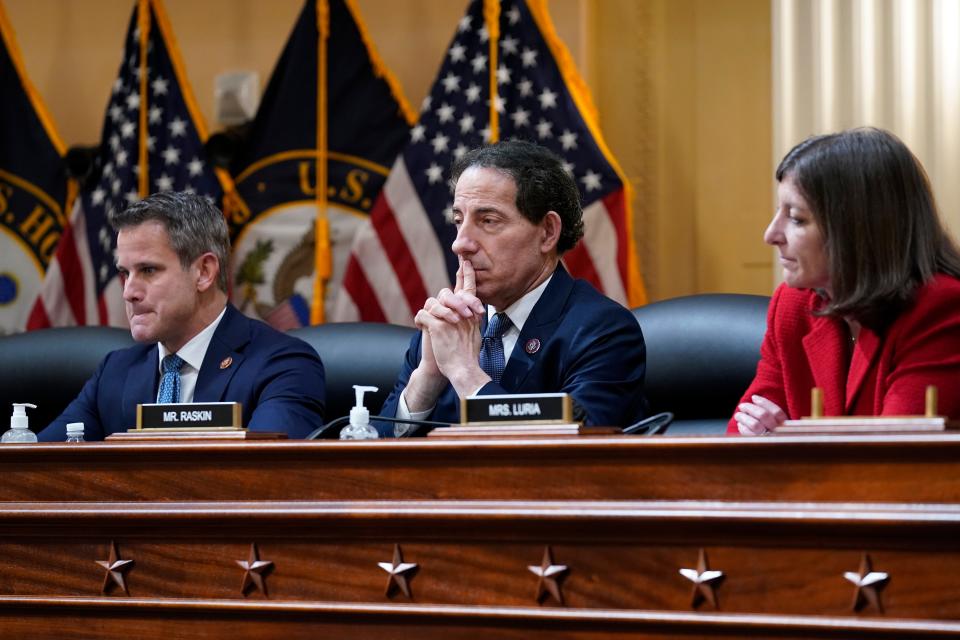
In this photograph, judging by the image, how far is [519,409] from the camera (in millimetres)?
1879

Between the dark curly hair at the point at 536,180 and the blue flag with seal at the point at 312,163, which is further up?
the blue flag with seal at the point at 312,163

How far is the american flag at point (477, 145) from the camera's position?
4.41 meters

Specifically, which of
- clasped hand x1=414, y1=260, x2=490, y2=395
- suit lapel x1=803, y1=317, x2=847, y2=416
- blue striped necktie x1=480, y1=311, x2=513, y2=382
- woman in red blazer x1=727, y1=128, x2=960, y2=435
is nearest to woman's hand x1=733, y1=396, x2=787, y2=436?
woman in red blazer x1=727, y1=128, x2=960, y2=435

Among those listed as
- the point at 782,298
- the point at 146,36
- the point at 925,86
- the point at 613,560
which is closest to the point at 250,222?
the point at 146,36

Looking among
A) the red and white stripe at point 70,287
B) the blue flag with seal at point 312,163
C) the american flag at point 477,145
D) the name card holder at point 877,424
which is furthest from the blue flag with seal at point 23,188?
the name card holder at point 877,424

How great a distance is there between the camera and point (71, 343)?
391 centimetres

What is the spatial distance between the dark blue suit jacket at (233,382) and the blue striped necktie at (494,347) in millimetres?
390

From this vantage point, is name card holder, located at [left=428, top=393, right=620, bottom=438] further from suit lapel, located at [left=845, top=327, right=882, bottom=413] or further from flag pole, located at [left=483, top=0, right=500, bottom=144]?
flag pole, located at [left=483, top=0, right=500, bottom=144]

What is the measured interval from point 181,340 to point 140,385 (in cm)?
14

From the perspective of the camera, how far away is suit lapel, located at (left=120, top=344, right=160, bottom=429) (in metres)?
3.05

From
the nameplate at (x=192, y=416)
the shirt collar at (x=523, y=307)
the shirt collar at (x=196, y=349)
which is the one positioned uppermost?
the shirt collar at (x=523, y=307)

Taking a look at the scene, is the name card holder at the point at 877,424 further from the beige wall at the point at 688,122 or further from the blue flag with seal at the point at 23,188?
the blue flag with seal at the point at 23,188

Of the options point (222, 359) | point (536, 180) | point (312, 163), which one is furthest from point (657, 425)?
point (312, 163)

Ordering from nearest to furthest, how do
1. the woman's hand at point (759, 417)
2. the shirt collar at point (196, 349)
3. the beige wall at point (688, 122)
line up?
the woman's hand at point (759, 417)
the shirt collar at point (196, 349)
the beige wall at point (688, 122)
